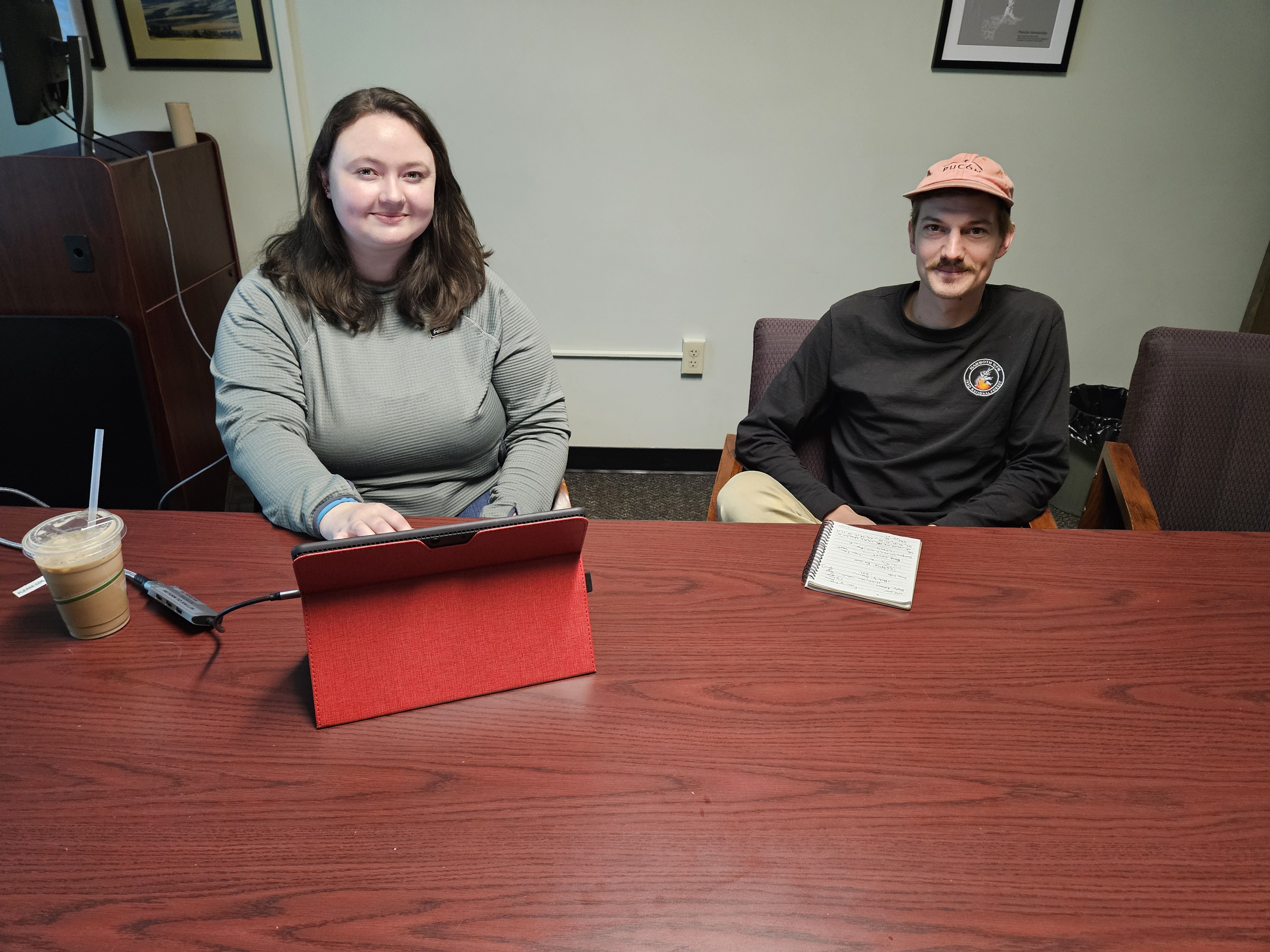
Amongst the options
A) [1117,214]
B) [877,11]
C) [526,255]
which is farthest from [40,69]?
[1117,214]

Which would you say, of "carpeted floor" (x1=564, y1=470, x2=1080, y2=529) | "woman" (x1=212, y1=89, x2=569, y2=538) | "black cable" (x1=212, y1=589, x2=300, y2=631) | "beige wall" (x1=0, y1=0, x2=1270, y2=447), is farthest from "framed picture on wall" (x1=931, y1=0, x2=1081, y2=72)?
"black cable" (x1=212, y1=589, x2=300, y2=631)

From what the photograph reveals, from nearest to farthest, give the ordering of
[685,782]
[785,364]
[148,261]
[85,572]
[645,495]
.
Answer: [685,782] < [85,572] < [785,364] < [148,261] < [645,495]

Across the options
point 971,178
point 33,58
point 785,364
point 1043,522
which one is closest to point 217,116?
point 33,58

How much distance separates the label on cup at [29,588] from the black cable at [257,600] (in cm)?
23

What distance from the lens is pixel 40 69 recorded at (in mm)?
1996

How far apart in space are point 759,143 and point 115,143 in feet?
6.24

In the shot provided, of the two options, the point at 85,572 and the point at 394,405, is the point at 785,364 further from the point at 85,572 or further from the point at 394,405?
the point at 85,572

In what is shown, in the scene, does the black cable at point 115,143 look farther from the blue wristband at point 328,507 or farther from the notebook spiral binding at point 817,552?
the notebook spiral binding at point 817,552

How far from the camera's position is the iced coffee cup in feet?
2.79

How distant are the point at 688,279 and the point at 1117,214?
1.42 metres

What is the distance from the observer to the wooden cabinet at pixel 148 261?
1.94 metres

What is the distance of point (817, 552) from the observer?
1089mm

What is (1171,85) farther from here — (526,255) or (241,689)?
(241,689)

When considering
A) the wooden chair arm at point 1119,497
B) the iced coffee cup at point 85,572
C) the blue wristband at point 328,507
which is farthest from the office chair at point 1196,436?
the iced coffee cup at point 85,572
